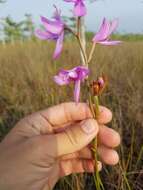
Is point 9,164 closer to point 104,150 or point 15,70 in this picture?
point 104,150

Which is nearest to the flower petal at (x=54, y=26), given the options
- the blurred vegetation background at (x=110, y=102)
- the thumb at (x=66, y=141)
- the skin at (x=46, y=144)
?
the skin at (x=46, y=144)

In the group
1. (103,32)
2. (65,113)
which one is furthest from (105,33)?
(65,113)

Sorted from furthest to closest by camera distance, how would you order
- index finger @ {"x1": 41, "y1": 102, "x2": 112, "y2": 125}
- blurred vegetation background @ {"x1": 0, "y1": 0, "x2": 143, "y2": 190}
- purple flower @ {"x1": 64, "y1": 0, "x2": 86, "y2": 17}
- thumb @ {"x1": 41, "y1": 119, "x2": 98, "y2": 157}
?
blurred vegetation background @ {"x1": 0, "y1": 0, "x2": 143, "y2": 190}, index finger @ {"x1": 41, "y1": 102, "x2": 112, "y2": 125}, thumb @ {"x1": 41, "y1": 119, "x2": 98, "y2": 157}, purple flower @ {"x1": 64, "y1": 0, "x2": 86, "y2": 17}

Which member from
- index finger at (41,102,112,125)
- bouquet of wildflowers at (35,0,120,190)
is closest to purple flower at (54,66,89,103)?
bouquet of wildflowers at (35,0,120,190)

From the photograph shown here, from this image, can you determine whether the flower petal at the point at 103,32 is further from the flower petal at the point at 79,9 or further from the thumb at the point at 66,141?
the thumb at the point at 66,141

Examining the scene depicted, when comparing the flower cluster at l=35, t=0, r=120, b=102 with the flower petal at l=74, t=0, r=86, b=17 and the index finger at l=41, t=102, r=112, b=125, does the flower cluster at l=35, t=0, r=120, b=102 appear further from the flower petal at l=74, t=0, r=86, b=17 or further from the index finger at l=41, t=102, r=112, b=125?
the index finger at l=41, t=102, r=112, b=125

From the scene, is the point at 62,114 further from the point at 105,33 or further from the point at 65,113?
the point at 105,33
